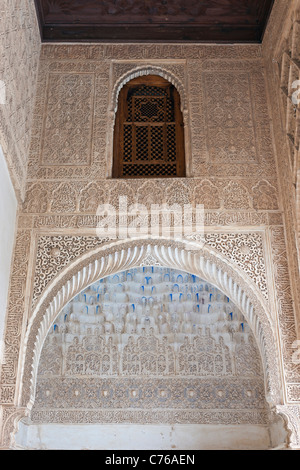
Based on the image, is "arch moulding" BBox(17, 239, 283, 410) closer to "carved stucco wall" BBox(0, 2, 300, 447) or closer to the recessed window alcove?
"carved stucco wall" BBox(0, 2, 300, 447)

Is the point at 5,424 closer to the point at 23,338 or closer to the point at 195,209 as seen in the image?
the point at 23,338

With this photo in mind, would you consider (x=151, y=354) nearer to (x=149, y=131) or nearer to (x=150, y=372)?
(x=150, y=372)

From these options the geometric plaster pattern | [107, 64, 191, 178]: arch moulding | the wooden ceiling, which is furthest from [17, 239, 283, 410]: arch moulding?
the wooden ceiling

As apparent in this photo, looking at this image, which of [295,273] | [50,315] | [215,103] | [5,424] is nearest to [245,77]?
[215,103]

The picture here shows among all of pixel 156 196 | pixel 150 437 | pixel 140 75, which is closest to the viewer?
pixel 156 196

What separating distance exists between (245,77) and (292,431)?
10.6ft

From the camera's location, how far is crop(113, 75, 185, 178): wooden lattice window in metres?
4.80

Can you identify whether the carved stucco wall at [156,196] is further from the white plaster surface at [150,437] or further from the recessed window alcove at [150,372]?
the white plaster surface at [150,437]

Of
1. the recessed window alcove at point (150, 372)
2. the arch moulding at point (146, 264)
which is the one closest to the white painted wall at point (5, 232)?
the arch moulding at point (146, 264)

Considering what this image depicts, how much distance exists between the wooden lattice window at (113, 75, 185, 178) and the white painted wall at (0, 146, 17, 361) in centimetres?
104

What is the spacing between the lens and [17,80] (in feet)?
13.9

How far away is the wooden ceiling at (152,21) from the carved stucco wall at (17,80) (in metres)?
0.35

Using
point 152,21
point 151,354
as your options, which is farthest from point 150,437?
point 152,21

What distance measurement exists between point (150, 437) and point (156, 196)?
2582 millimetres
